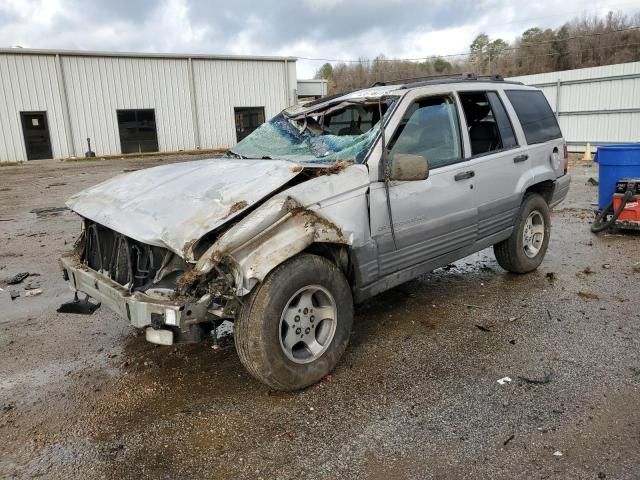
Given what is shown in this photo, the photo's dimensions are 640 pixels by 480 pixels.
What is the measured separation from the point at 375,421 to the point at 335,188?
58.1 inches

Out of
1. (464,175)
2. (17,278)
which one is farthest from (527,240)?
(17,278)

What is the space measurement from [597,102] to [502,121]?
15.3 metres

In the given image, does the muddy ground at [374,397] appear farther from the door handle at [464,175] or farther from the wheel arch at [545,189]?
the door handle at [464,175]

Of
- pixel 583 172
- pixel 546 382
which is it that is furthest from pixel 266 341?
pixel 583 172

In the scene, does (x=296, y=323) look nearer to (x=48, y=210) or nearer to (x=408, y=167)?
(x=408, y=167)

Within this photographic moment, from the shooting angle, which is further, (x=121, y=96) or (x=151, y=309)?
(x=121, y=96)

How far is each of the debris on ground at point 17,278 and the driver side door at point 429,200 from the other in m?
4.46

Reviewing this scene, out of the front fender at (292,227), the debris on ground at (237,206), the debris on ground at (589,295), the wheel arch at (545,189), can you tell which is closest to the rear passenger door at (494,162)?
the wheel arch at (545,189)

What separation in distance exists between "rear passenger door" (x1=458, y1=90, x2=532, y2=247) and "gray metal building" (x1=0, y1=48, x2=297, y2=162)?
75.2ft

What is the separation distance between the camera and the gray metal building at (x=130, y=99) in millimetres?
22562

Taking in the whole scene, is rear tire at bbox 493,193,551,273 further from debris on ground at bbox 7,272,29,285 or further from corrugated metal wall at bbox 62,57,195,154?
corrugated metal wall at bbox 62,57,195,154

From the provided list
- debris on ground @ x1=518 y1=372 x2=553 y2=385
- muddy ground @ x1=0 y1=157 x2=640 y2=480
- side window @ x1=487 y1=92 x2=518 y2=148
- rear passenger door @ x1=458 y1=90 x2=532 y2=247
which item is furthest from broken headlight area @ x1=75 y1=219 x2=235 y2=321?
side window @ x1=487 y1=92 x2=518 y2=148

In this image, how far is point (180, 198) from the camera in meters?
3.36

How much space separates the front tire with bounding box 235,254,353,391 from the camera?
3.08 m
